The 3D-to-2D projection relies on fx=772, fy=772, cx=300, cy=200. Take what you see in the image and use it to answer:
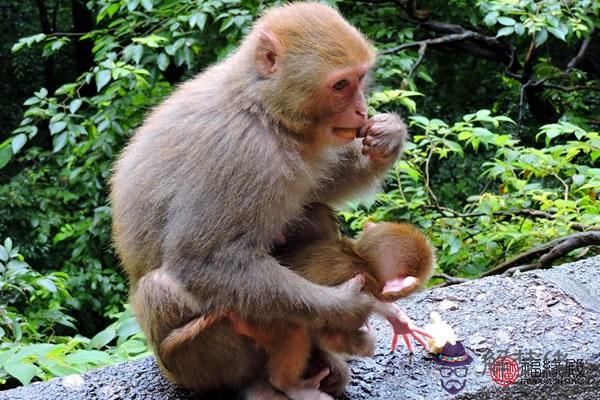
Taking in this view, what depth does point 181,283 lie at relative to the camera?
7.86 ft

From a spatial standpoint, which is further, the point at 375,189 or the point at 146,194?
the point at 375,189

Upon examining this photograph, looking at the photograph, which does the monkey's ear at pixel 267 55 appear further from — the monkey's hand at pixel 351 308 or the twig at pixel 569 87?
the twig at pixel 569 87

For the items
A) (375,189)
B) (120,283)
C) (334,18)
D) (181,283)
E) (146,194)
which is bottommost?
(120,283)

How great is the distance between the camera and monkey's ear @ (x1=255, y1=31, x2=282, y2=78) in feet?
8.28

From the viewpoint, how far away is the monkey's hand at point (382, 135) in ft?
9.14

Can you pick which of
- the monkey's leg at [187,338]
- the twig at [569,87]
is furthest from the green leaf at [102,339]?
the twig at [569,87]

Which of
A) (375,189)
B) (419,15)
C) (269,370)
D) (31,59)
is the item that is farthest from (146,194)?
(31,59)

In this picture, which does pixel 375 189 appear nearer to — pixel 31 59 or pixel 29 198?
pixel 29 198

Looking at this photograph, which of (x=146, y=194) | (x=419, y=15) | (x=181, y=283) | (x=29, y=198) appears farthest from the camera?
(x=29, y=198)

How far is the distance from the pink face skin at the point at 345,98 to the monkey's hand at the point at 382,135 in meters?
0.16

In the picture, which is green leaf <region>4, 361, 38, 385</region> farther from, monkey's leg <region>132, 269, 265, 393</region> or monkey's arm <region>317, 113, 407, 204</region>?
monkey's arm <region>317, 113, 407, 204</region>

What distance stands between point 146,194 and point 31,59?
26.3ft

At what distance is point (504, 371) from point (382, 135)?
0.94m

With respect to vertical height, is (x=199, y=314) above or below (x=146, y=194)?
below
